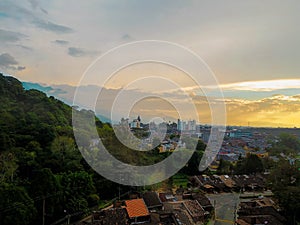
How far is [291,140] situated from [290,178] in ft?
33.4

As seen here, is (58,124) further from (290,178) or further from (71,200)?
(290,178)

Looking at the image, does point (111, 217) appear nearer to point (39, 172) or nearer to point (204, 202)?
point (39, 172)

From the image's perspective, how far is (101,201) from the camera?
6.94 meters

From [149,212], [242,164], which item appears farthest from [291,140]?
[149,212]

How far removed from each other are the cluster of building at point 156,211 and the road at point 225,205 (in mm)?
267

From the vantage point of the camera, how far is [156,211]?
6074 mm

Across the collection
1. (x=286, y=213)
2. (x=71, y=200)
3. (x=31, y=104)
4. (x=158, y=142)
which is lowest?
(x=286, y=213)

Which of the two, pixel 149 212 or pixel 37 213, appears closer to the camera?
pixel 37 213

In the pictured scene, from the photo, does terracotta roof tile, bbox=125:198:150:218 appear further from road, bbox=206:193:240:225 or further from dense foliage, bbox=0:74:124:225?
road, bbox=206:193:240:225

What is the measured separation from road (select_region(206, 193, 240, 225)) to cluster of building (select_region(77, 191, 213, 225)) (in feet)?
0.88

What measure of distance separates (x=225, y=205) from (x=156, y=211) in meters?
2.12

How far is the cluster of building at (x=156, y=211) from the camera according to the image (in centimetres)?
543

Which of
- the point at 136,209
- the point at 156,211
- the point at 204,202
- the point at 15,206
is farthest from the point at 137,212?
the point at 15,206

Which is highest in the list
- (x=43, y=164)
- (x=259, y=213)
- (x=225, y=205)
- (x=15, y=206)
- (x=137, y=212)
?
(x=43, y=164)
